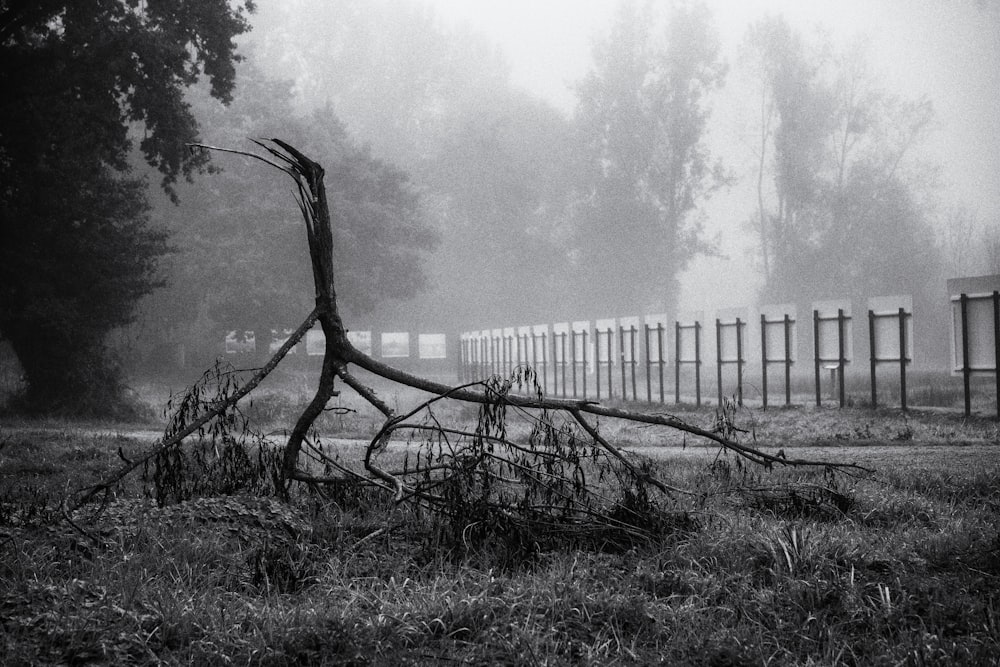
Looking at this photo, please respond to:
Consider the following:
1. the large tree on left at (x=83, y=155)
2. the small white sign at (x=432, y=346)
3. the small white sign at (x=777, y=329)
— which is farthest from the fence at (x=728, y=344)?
the small white sign at (x=432, y=346)

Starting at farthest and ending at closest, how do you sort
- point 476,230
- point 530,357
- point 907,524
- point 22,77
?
point 476,230, point 530,357, point 22,77, point 907,524

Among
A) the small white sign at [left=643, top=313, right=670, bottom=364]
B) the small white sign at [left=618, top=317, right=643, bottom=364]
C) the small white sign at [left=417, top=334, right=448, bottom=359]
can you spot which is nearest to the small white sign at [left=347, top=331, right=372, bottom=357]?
the small white sign at [left=417, top=334, right=448, bottom=359]

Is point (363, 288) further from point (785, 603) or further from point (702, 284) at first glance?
point (702, 284)

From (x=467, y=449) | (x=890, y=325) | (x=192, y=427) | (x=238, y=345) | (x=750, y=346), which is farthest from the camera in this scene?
(x=238, y=345)

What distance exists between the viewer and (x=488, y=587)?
416cm

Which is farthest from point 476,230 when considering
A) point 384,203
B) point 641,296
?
point 384,203

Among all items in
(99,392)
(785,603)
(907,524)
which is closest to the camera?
(785,603)

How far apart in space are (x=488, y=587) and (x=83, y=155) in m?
14.5

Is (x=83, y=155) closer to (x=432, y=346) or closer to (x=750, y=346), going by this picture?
(x=750, y=346)

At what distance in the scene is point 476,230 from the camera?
56500 mm

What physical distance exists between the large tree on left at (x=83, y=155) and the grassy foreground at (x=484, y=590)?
11489 millimetres

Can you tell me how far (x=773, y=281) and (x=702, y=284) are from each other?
45.4m

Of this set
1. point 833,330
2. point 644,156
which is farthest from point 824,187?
point 833,330

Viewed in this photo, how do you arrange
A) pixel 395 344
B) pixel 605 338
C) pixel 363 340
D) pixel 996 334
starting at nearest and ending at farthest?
pixel 996 334, pixel 605 338, pixel 363 340, pixel 395 344
